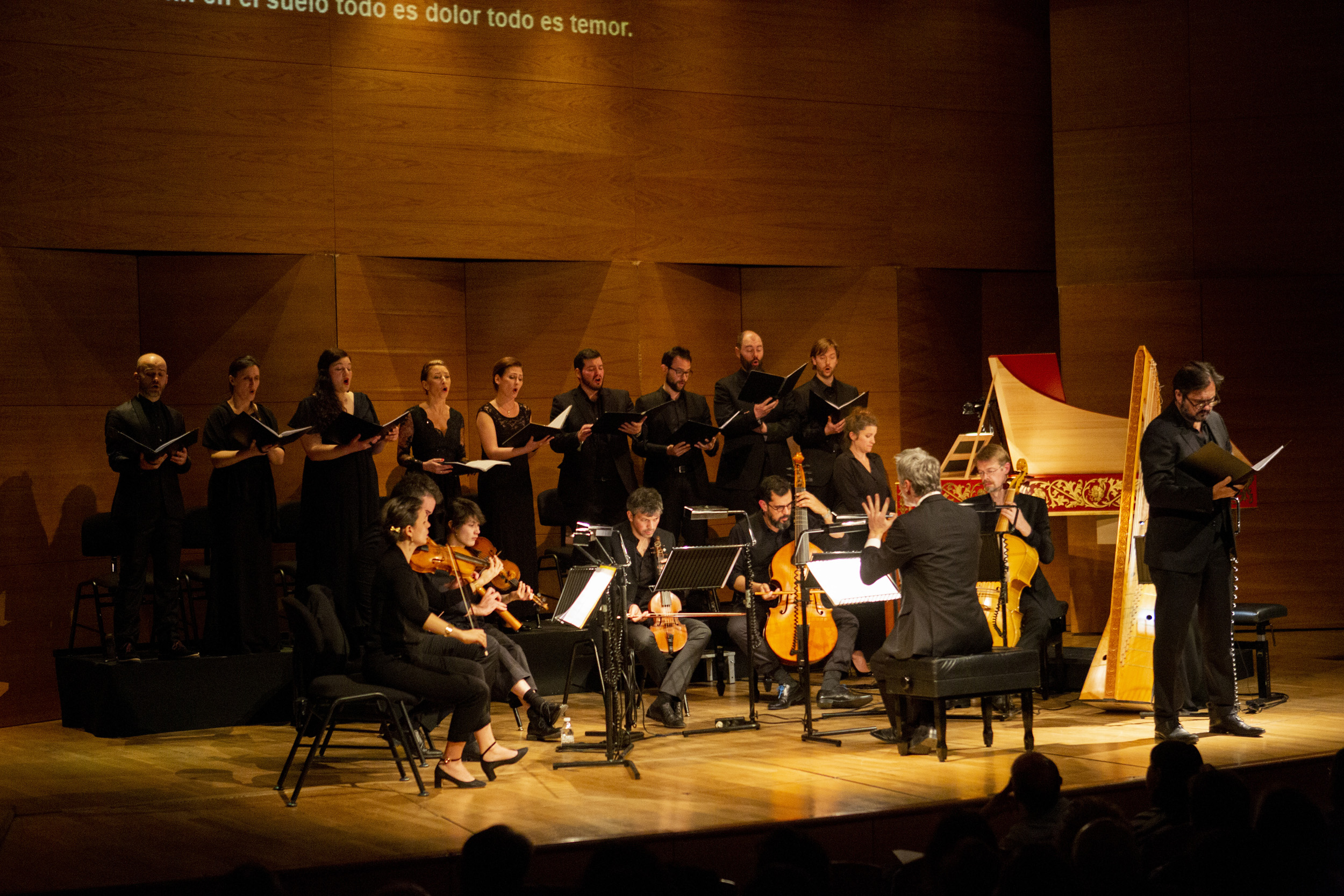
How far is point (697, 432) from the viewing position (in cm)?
741

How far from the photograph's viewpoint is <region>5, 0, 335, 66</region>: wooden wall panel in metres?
7.36

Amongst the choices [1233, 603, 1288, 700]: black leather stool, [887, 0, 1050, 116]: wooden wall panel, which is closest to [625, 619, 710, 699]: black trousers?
[1233, 603, 1288, 700]: black leather stool

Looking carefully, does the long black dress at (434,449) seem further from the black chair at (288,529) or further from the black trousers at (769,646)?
the black trousers at (769,646)

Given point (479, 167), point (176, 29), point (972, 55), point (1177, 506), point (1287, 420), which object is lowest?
point (1177, 506)

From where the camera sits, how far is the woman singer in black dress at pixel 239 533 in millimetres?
6887

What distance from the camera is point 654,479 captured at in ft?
26.3

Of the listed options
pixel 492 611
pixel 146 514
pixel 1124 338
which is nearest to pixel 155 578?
pixel 146 514

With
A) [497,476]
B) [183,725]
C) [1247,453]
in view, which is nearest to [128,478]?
[183,725]

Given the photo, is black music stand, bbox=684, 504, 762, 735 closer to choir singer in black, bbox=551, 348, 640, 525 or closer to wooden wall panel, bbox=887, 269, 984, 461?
choir singer in black, bbox=551, 348, 640, 525

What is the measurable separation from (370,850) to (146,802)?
4.43 ft

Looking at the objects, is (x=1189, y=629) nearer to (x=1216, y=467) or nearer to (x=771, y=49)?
(x=1216, y=467)

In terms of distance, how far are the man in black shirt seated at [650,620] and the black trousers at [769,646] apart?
0.39 meters

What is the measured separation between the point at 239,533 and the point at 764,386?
2698 millimetres

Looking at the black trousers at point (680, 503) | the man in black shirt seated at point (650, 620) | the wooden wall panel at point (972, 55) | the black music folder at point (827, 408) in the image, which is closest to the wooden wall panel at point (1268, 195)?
the wooden wall panel at point (972, 55)
